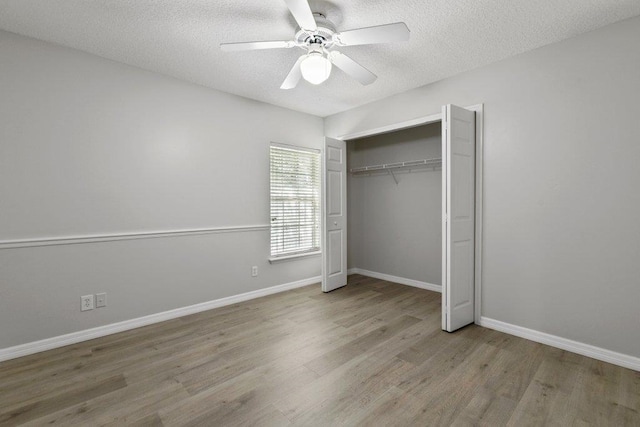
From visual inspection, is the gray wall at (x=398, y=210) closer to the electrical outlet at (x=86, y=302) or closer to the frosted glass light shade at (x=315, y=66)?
the frosted glass light shade at (x=315, y=66)

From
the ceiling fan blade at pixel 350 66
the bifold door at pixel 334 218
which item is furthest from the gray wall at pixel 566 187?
the bifold door at pixel 334 218

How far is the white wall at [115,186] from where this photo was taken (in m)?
2.53

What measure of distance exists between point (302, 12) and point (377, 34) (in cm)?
52

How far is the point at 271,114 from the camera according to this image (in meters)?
4.22

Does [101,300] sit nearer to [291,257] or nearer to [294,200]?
[291,257]

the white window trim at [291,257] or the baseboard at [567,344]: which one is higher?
the white window trim at [291,257]

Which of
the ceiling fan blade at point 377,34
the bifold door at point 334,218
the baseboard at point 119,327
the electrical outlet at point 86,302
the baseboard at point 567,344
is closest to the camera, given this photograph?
the ceiling fan blade at point 377,34

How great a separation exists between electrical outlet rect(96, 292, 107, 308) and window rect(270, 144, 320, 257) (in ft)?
6.44

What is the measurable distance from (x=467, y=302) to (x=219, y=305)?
9.19 ft

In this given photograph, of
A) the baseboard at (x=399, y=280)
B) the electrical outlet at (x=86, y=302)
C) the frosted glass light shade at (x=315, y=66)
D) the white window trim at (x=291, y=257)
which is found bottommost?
the baseboard at (x=399, y=280)

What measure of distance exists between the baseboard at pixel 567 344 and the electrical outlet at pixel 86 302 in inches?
150

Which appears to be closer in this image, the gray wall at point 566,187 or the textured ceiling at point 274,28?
the textured ceiling at point 274,28

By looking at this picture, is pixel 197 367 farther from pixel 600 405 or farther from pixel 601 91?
pixel 601 91

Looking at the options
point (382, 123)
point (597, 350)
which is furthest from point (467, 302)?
point (382, 123)
